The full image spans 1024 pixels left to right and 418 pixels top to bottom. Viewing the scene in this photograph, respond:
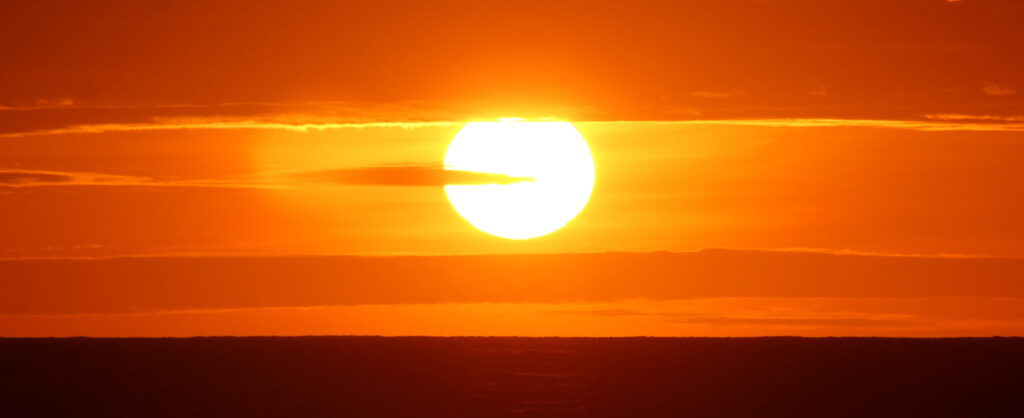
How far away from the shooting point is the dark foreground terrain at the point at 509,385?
6081 cm

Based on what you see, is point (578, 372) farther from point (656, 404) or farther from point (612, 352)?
point (612, 352)

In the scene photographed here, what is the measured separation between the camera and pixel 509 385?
75.6 meters

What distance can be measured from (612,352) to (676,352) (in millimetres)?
4781

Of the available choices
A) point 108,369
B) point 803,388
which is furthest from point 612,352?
point 803,388

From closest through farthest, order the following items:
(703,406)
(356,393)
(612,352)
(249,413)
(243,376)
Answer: (249,413), (703,406), (356,393), (243,376), (612,352)

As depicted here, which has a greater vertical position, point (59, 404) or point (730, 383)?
point (730, 383)

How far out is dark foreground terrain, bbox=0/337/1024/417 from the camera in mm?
60812

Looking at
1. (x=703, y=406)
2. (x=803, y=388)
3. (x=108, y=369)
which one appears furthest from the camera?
(x=108, y=369)

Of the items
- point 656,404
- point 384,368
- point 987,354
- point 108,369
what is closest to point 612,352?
point 987,354

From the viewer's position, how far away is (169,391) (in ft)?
236

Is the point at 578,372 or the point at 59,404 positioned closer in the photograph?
the point at 59,404

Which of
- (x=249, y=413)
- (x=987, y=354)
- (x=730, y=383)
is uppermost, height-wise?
(x=987, y=354)

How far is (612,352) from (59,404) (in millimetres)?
75248

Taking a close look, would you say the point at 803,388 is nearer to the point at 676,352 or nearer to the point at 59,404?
the point at 59,404
